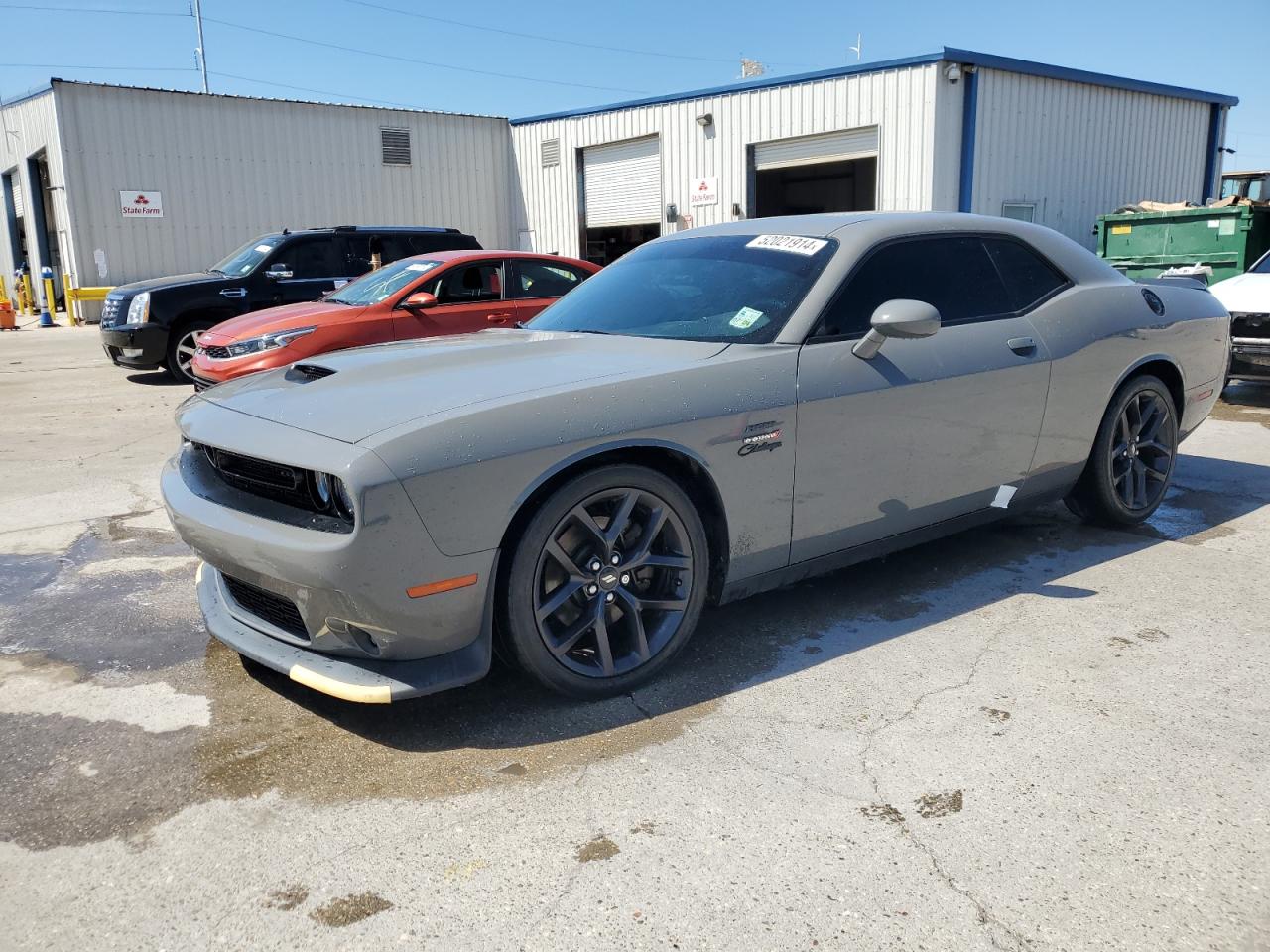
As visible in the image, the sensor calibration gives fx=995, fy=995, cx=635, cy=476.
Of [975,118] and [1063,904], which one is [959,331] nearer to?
[1063,904]

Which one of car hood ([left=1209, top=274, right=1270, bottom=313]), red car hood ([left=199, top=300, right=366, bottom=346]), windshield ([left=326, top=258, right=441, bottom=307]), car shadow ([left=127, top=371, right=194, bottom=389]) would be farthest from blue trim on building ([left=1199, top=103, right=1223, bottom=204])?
car shadow ([left=127, top=371, right=194, bottom=389])

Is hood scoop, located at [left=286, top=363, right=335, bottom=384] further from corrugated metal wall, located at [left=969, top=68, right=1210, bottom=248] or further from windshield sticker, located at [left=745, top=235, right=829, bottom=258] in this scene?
corrugated metal wall, located at [left=969, top=68, right=1210, bottom=248]

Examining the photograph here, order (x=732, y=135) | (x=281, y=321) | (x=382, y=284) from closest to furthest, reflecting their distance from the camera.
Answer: (x=281, y=321) → (x=382, y=284) → (x=732, y=135)

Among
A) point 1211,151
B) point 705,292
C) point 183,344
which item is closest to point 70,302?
point 183,344

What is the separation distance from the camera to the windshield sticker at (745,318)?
3.60 m

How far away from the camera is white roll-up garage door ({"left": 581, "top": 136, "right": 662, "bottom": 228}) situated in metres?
19.4

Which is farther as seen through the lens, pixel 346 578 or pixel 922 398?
pixel 922 398

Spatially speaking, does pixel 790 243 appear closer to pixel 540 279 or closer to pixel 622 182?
pixel 540 279

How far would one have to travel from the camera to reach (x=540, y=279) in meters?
9.23

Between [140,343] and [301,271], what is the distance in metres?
1.90

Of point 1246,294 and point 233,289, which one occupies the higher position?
point 233,289

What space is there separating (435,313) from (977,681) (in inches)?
248

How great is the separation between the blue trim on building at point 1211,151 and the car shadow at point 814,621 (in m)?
16.1

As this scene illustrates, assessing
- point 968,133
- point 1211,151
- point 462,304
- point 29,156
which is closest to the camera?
point 462,304
